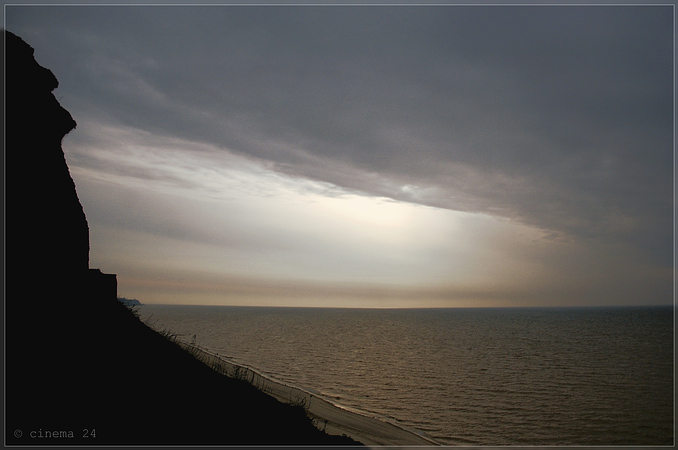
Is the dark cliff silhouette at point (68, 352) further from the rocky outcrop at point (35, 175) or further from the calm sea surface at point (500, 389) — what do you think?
the calm sea surface at point (500, 389)

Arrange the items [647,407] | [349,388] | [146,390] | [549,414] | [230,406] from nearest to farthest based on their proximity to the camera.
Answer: [146,390], [230,406], [549,414], [647,407], [349,388]

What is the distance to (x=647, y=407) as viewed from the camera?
27.6 m

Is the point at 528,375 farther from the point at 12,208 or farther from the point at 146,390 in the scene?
the point at 12,208

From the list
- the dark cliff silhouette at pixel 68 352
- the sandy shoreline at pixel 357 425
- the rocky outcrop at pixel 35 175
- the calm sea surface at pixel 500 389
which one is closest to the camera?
the dark cliff silhouette at pixel 68 352

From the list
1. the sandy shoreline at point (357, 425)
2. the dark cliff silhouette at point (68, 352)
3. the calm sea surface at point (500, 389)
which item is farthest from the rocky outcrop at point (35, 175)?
the calm sea surface at point (500, 389)

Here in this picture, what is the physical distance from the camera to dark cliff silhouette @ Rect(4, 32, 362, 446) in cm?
1037

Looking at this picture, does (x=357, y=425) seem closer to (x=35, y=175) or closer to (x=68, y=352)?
(x=68, y=352)

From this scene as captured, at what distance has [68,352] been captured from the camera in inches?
485

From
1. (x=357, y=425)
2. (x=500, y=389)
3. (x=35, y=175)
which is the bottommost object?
(x=500, y=389)

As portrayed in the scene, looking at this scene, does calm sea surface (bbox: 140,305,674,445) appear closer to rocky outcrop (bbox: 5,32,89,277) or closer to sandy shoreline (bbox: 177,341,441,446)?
sandy shoreline (bbox: 177,341,441,446)

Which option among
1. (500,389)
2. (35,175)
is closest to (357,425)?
(500,389)

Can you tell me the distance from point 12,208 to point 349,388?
2797cm

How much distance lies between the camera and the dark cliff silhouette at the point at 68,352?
10367 millimetres

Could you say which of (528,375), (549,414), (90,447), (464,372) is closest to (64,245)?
(90,447)
